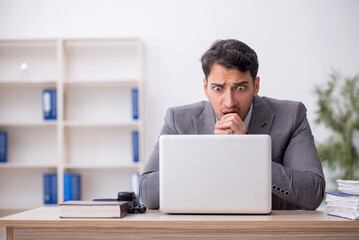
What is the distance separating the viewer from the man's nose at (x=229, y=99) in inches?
80.2

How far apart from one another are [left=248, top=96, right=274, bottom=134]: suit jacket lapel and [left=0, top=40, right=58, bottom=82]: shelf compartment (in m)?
3.13

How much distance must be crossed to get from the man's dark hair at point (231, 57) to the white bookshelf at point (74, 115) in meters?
2.64

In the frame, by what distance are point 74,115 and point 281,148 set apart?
121 inches

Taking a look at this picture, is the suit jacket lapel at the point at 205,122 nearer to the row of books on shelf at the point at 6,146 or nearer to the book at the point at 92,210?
the book at the point at 92,210

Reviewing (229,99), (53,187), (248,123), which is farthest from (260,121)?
(53,187)

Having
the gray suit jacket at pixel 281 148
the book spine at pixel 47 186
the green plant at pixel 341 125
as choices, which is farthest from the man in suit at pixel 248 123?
the book spine at pixel 47 186

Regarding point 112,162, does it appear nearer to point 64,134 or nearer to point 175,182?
point 64,134

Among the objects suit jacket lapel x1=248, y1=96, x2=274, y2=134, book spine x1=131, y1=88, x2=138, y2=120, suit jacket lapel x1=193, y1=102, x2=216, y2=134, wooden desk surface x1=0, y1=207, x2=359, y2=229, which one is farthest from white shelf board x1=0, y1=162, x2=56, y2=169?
wooden desk surface x1=0, y1=207, x2=359, y2=229

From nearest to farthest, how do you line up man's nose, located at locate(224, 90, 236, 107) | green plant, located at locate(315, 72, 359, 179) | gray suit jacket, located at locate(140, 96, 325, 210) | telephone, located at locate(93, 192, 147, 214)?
telephone, located at locate(93, 192, 147, 214) < gray suit jacket, located at locate(140, 96, 325, 210) < man's nose, located at locate(224, 90, 236, 107) < green plant, located at locate(315, 72, 359, 179)

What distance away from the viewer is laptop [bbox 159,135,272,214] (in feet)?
4.69

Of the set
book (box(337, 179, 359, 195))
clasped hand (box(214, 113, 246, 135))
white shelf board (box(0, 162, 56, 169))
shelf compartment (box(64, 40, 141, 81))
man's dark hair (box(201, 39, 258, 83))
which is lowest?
white shelf board (box(0, 162, 56, 169))

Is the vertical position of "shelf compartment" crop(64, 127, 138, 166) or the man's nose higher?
the man's nose

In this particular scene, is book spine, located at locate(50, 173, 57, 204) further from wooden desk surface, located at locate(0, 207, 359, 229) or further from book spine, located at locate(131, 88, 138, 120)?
wooden desk surface, located at locate(0, 207, 359, 229)

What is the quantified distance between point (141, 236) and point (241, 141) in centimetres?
40
